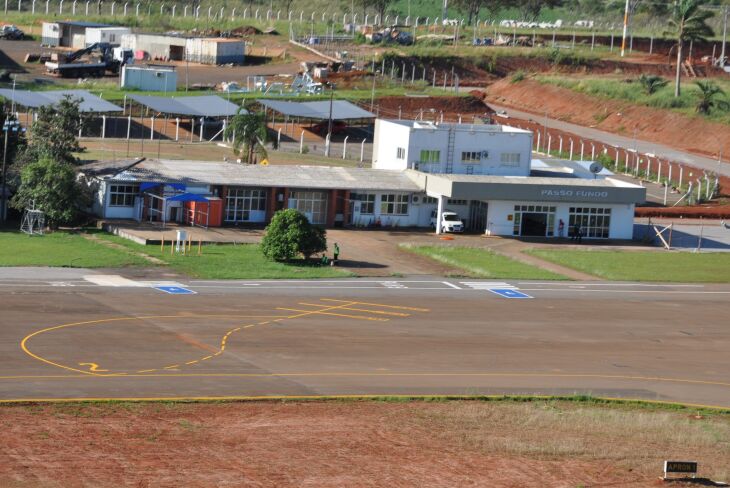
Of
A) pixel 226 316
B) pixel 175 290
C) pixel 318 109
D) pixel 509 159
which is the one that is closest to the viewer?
pixel 226 316

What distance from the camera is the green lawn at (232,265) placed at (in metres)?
74.8

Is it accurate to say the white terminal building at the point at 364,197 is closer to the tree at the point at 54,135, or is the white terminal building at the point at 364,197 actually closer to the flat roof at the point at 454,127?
the tree at the point at 54,135

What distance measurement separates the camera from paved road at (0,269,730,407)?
51562 millimetres

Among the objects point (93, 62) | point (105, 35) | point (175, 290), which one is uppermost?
point (105, 35)

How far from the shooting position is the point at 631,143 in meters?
143

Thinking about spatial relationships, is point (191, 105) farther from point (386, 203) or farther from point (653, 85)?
point (653, 85)

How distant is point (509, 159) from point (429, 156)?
6969 millimetres

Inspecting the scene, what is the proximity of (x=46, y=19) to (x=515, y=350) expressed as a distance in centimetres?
13798

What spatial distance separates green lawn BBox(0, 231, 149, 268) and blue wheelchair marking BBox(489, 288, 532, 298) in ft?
64.9

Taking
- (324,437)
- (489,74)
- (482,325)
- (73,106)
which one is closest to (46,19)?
(489,74)

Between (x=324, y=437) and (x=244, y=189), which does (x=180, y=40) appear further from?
(x=324, y=437)

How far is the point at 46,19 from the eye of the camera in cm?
18338

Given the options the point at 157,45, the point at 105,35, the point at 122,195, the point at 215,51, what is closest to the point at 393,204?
the point at 122,195

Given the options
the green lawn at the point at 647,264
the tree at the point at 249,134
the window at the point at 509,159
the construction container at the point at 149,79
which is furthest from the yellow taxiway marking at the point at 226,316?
the construction container at the point at 149,79
